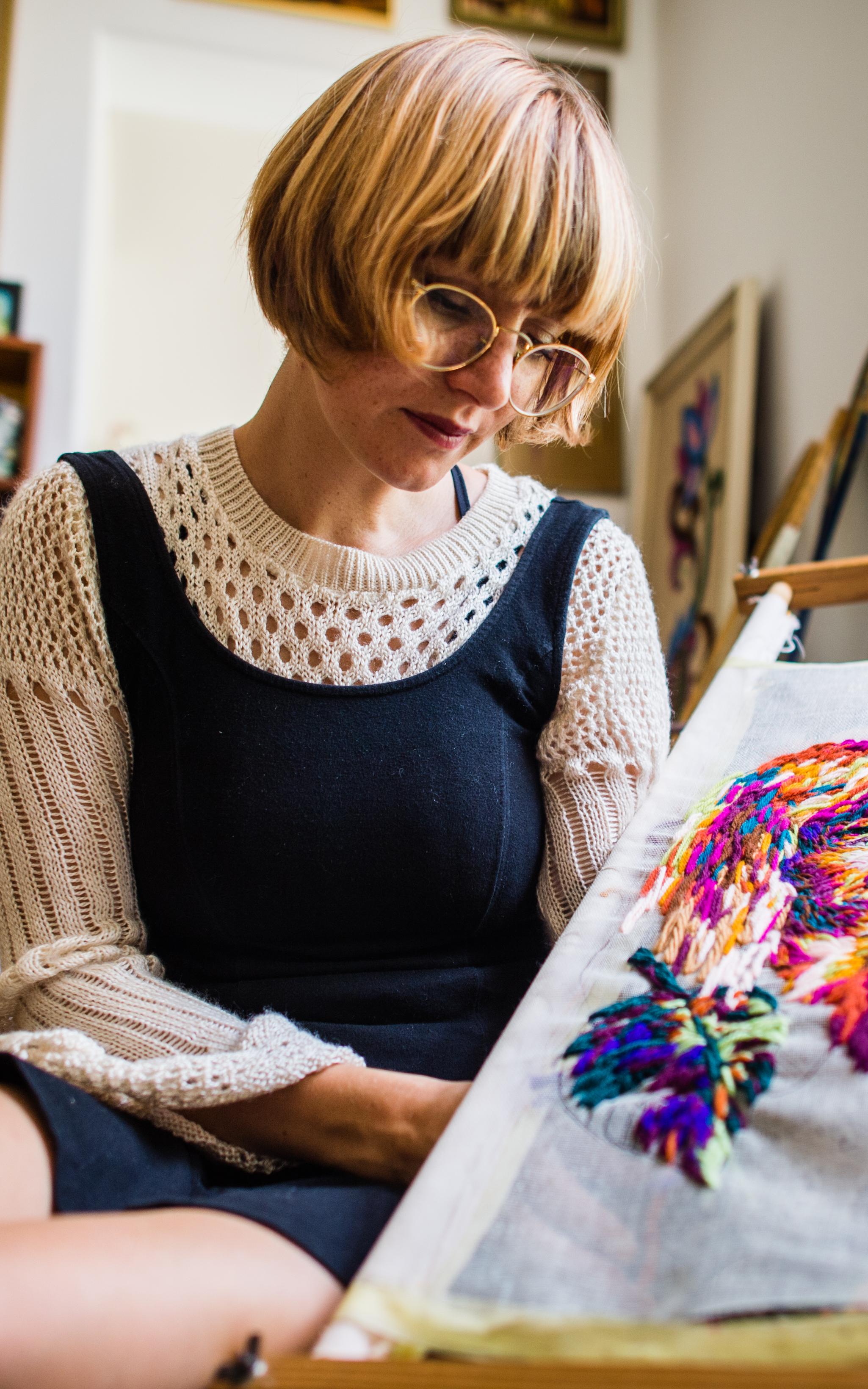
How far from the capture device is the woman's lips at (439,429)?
28.9 inches

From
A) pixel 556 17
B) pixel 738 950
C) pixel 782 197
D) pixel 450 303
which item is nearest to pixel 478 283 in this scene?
pixel 450 303

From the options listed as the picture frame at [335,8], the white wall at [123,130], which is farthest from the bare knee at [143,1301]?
the picture frame at [335,8]

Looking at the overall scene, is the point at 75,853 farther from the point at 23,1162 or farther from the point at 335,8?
the point at 335,8

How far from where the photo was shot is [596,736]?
870 mm

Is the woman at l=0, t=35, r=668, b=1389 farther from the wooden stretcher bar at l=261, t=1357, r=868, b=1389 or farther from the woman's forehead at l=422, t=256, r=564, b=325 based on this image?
the wooden stretcher bar at l=261, t=1357, r=868, b=1389

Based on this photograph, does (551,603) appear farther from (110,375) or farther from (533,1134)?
(110,375)

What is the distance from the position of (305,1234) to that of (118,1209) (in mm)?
101

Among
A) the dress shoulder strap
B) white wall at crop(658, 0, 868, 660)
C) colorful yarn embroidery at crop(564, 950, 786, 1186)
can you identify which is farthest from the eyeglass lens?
white wall at crop(658, 0, 868, 660)

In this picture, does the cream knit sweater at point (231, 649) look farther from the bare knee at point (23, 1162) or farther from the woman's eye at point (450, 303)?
the woman's eye at point (450, 303)

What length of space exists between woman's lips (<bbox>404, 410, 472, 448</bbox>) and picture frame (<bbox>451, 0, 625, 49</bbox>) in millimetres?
2556

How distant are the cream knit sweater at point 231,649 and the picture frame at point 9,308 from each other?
79.0 inches

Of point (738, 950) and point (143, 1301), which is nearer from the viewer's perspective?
point (143, 1301)

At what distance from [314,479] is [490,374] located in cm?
20

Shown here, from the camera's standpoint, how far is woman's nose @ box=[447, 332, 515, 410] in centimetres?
71
